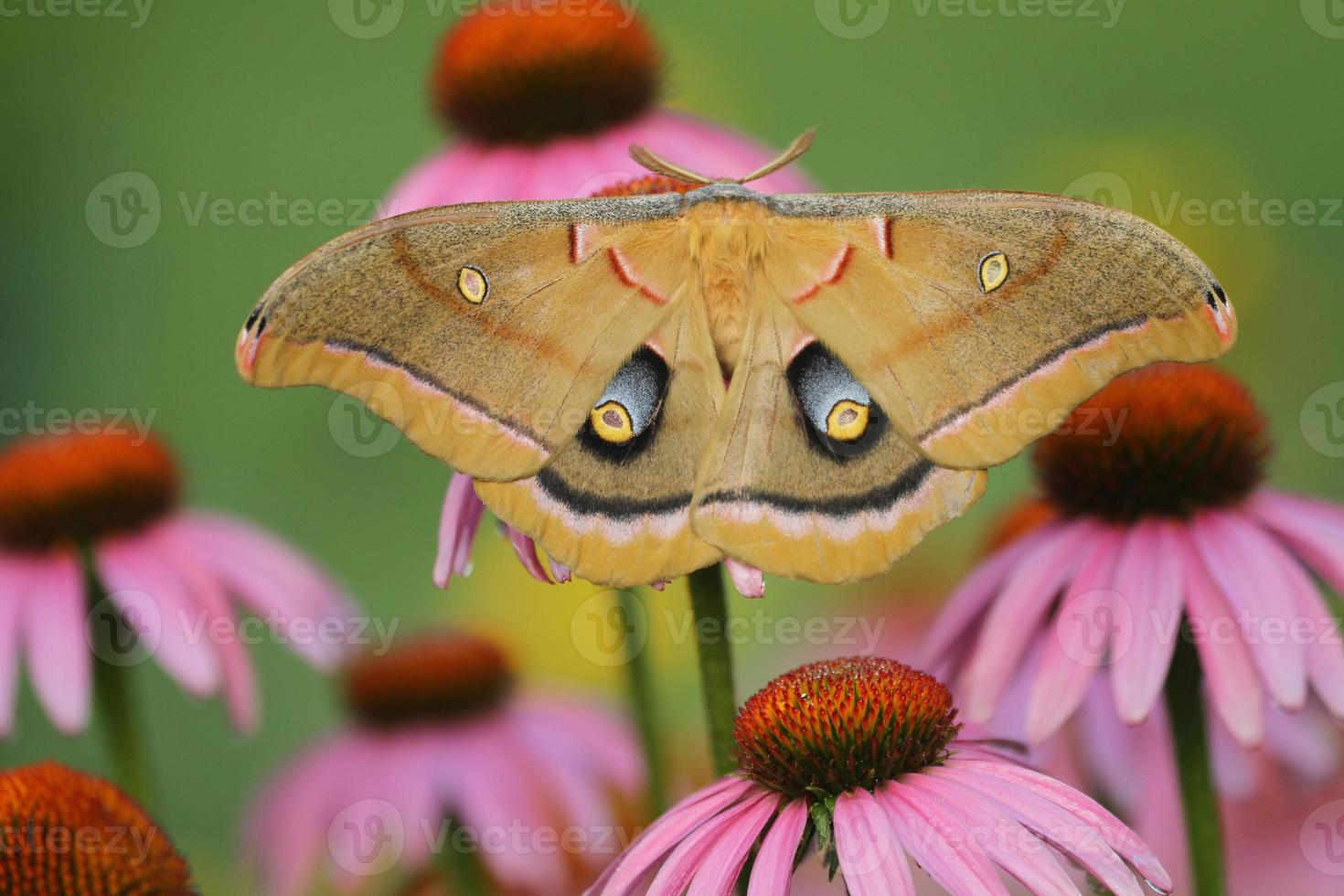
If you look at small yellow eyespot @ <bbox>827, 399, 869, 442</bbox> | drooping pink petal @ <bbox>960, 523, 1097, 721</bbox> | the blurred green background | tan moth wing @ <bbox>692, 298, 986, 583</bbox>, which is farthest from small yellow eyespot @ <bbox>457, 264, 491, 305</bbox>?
the blurred green background

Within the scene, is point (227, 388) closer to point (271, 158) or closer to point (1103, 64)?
point (271, 158)

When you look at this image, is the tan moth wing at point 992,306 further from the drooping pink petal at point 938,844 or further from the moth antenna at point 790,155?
the drooping pink petal at point 938,844

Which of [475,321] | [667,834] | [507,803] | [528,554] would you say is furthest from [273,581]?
[667,834]

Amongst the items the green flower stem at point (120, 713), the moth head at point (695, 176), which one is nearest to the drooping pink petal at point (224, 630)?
the green flower stem at point (120, 713)

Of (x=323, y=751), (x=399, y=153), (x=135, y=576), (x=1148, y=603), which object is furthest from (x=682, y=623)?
(x=399, y=153)

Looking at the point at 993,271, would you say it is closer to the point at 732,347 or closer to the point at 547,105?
the point at 732,347

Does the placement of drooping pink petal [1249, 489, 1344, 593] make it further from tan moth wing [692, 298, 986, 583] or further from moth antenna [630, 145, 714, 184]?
moth antenna [630, 145, 714, 184]

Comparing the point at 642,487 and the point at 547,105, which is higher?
the point at 547,105
